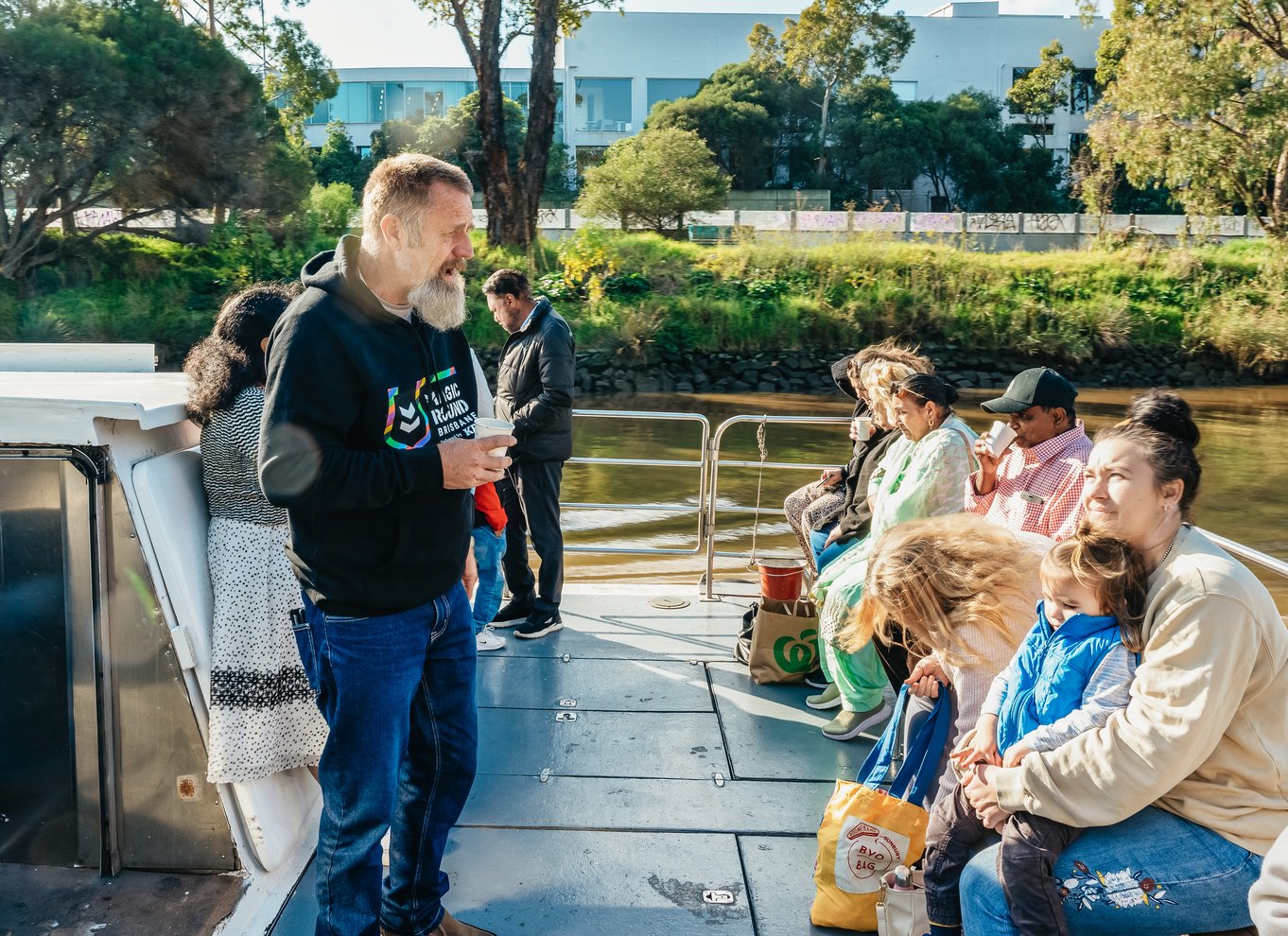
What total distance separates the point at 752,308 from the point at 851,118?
20948 millimetres

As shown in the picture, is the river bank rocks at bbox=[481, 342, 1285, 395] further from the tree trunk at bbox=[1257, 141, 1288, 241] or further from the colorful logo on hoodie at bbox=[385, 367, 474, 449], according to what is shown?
the colorful logo on hoodie at bbox=[385, 367, 474, 449]

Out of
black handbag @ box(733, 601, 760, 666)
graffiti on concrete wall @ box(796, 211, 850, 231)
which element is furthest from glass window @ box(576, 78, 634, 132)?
black handbag @ box(733, 601, 760, 666)

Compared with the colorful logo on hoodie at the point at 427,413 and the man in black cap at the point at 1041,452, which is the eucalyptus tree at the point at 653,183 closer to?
the man in black cap at the point at 1041,452

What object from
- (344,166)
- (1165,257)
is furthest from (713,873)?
(344,166)

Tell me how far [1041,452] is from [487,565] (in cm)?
237

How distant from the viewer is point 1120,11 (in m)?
25.2

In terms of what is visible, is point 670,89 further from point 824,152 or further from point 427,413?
point 427,413

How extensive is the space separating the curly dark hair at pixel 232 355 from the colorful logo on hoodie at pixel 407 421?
70 cm

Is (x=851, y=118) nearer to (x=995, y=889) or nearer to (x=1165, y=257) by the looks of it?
(x=1165, y=257)

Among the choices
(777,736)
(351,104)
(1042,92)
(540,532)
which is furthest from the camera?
(351,104)

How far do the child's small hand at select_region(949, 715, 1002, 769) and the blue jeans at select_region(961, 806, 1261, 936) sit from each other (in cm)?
28

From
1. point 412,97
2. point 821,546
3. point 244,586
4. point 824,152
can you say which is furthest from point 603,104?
point 244,586

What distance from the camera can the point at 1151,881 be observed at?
2.12 metres

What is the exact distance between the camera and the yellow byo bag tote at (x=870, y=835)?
2766mm
